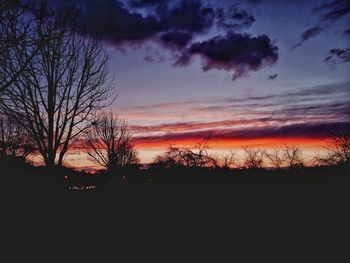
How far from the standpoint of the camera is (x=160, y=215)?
9.49 meters

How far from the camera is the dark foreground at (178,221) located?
682 centimetres

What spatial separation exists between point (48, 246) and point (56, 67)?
8.63 m

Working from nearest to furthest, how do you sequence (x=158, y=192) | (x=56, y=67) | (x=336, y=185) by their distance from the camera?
(x=336, y=185), (x=158, y=192), (x=56, y=67)

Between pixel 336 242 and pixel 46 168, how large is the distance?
443 inches

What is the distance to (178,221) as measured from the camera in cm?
893

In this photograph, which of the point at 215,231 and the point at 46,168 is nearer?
the point at 215,231

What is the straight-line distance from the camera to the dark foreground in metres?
6.82

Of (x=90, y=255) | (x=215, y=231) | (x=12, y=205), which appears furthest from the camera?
(x=12, y=205)

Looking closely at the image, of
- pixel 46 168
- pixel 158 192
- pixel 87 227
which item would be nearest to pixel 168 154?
pixel 46 168

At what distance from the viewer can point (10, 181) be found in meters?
10.9

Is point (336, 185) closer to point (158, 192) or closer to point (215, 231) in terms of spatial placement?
point (215, 231)

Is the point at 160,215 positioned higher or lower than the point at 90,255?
higher

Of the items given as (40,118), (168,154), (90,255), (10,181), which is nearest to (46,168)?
(40,118)

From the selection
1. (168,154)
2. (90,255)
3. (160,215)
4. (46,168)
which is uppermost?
(168,154)
